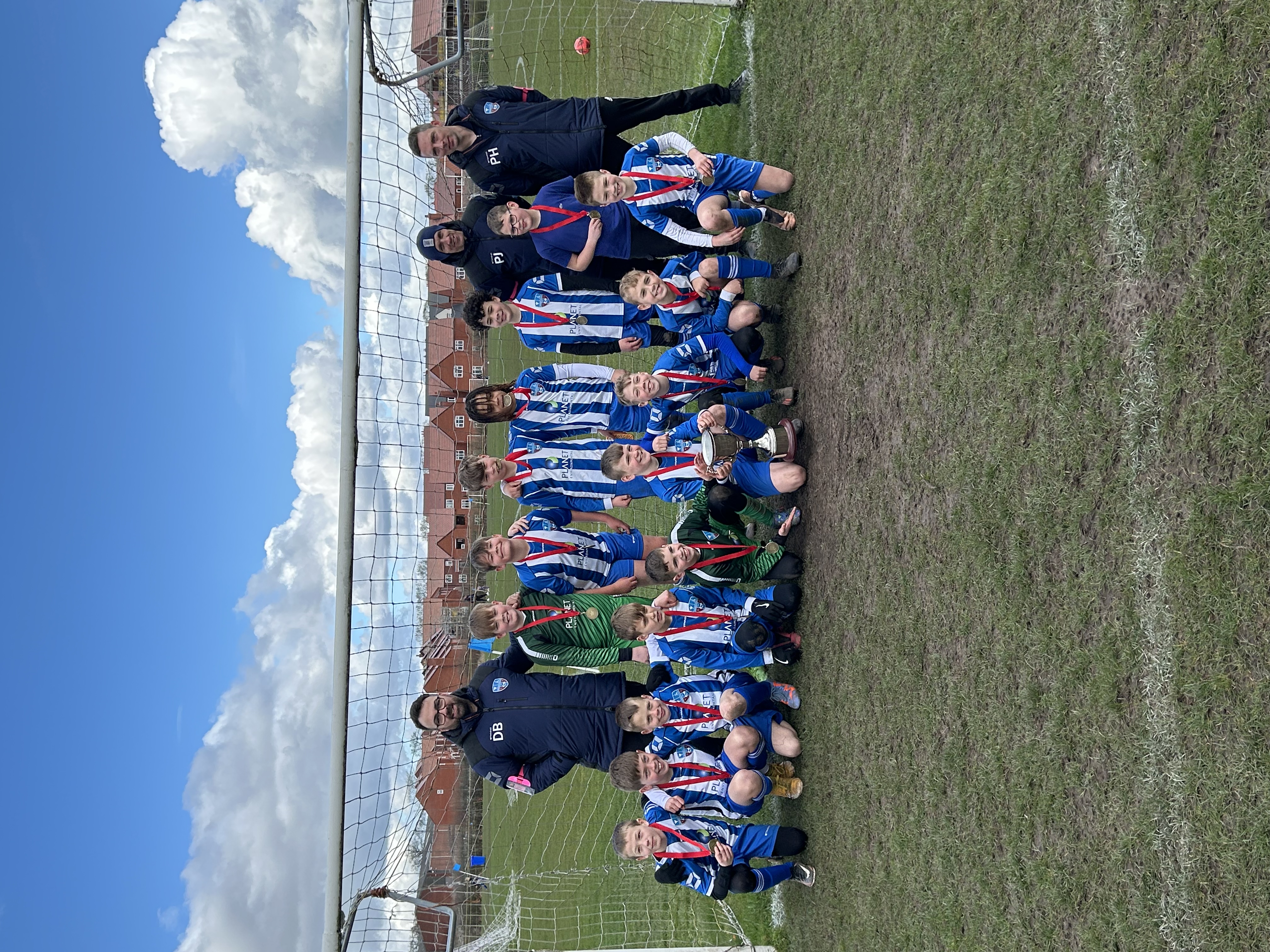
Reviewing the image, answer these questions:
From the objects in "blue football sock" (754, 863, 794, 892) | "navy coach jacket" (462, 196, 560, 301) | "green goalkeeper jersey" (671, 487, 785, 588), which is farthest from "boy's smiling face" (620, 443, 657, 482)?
"blue football sock" (754, 863, 794, 892)

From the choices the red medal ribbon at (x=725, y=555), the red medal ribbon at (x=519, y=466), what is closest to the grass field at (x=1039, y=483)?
the red medal ribbon at (x=725, y=555)

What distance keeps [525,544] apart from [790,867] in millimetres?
2504

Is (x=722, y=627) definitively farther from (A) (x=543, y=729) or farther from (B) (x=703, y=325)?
(B) (x=703, y=325)

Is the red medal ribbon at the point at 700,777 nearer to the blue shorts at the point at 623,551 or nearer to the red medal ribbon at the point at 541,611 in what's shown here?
the red medal ribbon at the point at 541,611

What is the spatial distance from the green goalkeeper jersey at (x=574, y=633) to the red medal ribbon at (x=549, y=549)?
22cm

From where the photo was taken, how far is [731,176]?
219 inches

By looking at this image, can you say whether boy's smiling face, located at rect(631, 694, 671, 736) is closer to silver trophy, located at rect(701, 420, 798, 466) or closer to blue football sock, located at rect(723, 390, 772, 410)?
silver trophy, located at rect(701, 420, 798, 466)

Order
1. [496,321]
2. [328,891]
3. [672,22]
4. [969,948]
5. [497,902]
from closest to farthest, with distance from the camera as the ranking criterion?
[969,948]
[328,891]
[496,321]
[497,902]
[672,22]

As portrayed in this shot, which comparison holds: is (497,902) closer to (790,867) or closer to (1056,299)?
(790,867)

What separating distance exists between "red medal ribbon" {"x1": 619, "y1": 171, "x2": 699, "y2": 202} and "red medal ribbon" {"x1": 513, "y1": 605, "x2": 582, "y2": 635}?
2629 millimetres

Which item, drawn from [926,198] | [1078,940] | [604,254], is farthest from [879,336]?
[1078,940]

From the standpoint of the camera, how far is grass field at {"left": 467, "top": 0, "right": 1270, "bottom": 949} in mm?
2529

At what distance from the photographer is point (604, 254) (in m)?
5.87

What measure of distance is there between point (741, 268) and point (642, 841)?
3568mm
